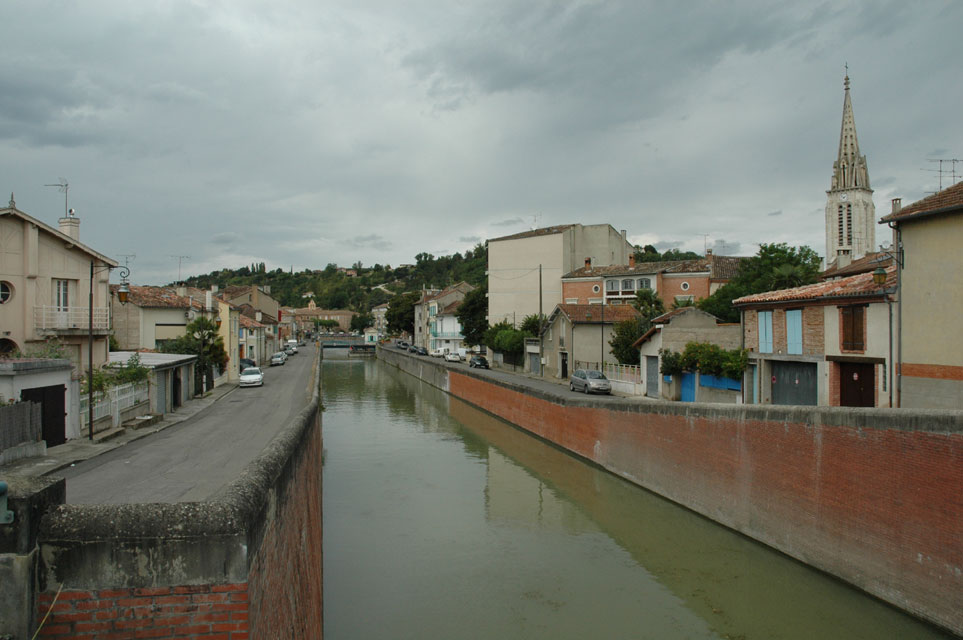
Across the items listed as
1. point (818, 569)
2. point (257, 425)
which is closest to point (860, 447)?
point (818, 569)

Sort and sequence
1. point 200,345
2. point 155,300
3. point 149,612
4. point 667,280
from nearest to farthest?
point 149,612
point 200,345
point 155,300
point 667,280

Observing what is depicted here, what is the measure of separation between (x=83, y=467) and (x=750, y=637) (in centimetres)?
1301

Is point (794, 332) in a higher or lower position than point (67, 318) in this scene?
lower

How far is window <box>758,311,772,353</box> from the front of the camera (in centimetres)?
1858

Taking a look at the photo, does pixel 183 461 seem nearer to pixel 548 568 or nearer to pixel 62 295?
pixel 548 568

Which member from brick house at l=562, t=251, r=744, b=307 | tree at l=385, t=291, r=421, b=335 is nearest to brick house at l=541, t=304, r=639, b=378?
brick house at l=562, t=251, r=744, b=307

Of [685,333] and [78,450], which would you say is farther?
[685,333]

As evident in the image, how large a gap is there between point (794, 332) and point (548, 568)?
10.0 metres

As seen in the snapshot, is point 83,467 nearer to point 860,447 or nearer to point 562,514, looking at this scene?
point 562,514

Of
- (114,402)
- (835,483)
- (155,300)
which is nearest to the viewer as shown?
(835,483)

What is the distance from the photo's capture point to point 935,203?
12625 mm

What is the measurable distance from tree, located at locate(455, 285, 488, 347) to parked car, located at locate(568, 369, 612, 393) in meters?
30.5

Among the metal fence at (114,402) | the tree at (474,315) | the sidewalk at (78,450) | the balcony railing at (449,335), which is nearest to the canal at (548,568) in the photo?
the sidewalk at (78,450)

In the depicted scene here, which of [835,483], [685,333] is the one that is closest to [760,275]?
[685,333]
